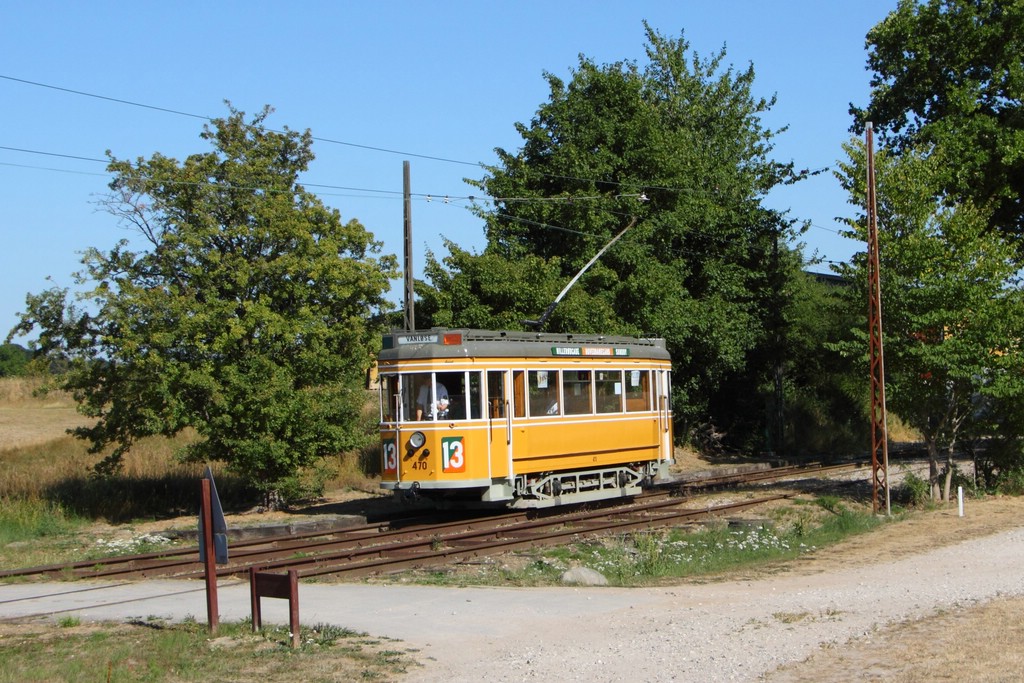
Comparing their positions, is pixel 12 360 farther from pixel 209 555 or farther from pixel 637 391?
pixel 209 555

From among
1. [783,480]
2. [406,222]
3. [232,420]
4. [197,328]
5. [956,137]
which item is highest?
[956,137]

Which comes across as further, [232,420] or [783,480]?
[783,480]

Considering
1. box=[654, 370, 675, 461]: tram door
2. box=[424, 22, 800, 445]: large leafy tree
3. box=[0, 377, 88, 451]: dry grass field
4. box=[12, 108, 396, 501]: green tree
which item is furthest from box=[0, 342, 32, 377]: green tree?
box=[654, 370, 675, 461]: tram door

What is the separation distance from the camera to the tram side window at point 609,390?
21.3m

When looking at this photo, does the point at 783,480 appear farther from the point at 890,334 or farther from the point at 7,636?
the point at 7,636

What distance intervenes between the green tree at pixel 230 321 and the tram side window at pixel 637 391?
5.21 metres

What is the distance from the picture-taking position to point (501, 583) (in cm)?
1387

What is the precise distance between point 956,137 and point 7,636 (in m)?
26.1

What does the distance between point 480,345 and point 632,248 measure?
14.9 m

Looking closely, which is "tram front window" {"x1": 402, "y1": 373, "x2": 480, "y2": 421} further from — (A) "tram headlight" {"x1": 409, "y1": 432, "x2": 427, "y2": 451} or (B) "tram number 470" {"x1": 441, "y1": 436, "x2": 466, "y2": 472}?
(B) "tram number 470" {"x1": 441, "y1": 436, "x2": 466, "y2": 472}

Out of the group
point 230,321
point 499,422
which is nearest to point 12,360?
point 230,321

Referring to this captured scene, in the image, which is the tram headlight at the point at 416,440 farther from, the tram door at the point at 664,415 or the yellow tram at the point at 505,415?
the tram door at the point at 664,415

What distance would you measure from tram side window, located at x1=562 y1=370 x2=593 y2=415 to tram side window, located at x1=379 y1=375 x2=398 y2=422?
324 cm

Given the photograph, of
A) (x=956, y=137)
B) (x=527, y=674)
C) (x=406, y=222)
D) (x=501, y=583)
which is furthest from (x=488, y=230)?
(x=527, y=674)
